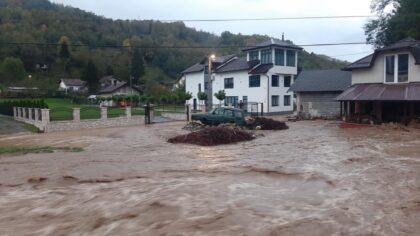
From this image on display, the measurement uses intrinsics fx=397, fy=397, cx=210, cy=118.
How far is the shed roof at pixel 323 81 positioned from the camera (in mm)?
35031

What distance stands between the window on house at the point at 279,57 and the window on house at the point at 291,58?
89 cm

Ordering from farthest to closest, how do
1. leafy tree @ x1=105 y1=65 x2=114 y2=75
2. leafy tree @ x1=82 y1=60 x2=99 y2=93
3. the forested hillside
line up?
leafy tree @ x1=105 y1=65 x2=114 y2=75 → the forested hillside → leafy tree @ x1=82 y1=60 x2=99 y2=93

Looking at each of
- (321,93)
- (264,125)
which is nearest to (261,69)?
(321,93)

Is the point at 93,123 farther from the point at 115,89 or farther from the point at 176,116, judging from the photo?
the point at 115,89

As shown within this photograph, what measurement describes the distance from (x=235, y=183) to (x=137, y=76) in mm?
79558

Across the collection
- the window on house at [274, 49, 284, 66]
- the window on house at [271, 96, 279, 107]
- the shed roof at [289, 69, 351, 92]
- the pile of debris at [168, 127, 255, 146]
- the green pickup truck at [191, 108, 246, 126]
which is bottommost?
the pile of debris at [168, 127, 255, 146]

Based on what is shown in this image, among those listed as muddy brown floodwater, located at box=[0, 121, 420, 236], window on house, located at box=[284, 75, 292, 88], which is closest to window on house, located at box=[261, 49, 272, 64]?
window on house, located at box=[284, 75, 292, 88]

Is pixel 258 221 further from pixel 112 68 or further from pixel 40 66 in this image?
pixel 40 66

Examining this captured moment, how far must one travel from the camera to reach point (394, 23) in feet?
130

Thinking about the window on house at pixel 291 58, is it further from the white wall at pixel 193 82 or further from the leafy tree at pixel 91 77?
the leafy tree at pixel 91 77

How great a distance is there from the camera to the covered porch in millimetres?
25688

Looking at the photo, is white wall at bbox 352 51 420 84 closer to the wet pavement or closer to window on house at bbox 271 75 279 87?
window on house at bbox 271 75 279 87

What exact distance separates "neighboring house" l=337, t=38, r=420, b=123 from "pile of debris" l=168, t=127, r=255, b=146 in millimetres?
11083

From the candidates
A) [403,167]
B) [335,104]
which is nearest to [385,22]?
[335,104]
